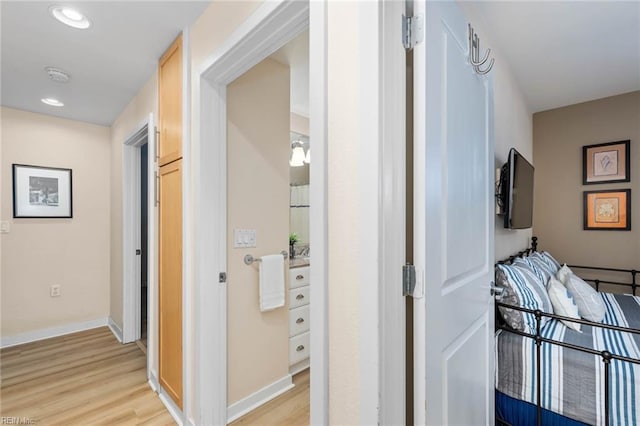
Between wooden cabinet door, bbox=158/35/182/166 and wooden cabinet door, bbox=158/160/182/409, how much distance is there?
10 cm

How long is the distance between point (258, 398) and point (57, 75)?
2827 millimetres

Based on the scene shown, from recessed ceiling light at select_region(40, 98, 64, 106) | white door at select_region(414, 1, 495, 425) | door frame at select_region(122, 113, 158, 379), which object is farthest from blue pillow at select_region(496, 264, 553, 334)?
recessed ceiling light at select_region(40, 98, 64, 106)

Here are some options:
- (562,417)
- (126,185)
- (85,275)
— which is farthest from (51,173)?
(562,417)

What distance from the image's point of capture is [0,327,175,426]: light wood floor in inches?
75.9

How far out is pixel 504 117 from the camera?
7.48ft

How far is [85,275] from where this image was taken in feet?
11.2

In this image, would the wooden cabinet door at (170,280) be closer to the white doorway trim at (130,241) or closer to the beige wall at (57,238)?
the white doorway trim at (130,241)

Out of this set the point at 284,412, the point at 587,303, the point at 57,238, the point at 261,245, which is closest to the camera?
the point at 587,303

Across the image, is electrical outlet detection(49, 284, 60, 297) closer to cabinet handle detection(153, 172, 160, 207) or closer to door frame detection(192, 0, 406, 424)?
cabinet handle detection(153, 172, 160, 207)

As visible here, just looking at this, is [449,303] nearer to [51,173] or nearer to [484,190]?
[484,190]

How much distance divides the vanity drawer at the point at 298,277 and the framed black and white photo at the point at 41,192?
9.02ft

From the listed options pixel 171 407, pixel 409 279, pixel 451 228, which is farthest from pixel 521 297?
pixel 171 407

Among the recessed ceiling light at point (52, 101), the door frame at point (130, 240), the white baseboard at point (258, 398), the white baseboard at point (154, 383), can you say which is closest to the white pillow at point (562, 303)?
the white baseboard at point (258, 398)

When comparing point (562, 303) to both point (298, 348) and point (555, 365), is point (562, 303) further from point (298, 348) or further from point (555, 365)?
point (298, 348)
